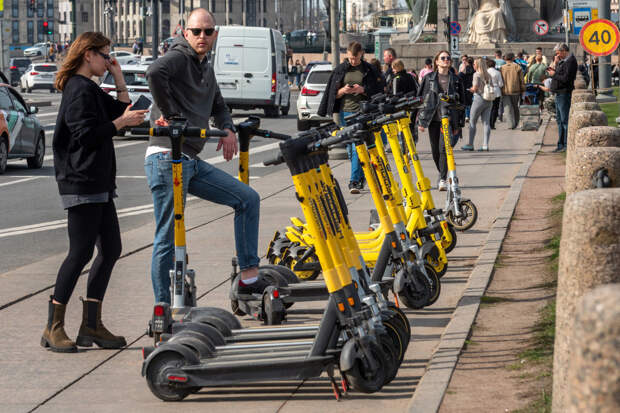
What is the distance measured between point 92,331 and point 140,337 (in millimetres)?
408

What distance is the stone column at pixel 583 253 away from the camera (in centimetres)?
399

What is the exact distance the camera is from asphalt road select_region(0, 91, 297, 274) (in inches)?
436

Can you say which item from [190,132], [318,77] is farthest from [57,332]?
[318,77]

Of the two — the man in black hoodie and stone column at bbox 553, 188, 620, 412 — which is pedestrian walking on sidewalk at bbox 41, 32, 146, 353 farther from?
stone column at bbox 553, 188, 620, 412

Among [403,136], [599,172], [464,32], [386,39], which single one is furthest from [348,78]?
[386,39]

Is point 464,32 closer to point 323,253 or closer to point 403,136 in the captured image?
point 403,136

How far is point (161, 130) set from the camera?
572 cm

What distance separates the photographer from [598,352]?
240 cm

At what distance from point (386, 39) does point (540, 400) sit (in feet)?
214

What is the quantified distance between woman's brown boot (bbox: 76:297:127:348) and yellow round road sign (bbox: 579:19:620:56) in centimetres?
1724

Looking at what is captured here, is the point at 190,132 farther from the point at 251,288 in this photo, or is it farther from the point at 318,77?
the point at 318,77

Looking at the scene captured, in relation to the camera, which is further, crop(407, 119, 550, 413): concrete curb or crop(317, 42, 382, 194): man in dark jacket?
crop(317, 42, 382, 194): man in dark jacket

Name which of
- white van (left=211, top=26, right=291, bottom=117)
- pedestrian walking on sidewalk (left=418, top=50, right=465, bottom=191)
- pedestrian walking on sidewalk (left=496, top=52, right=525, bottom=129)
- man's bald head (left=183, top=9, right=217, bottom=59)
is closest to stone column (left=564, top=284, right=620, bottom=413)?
man's bald head (left=183, top=9, right=217, bottom=59)

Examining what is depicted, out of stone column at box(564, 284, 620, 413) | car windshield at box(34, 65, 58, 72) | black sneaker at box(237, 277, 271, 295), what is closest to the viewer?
stone column at box(564, 284, 620, 413)
